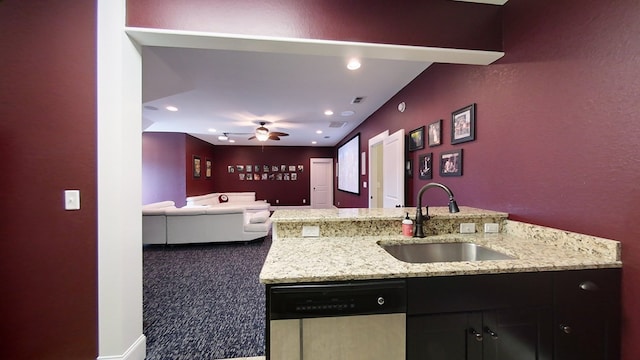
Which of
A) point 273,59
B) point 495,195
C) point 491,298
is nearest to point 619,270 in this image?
point 491,298

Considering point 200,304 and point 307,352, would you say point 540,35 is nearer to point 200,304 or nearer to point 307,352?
point 307,352

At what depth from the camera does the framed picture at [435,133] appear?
8.18 ft

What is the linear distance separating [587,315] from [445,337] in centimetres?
70

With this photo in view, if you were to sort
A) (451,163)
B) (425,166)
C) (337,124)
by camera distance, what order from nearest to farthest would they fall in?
(451,163), (425,166), (337,124)

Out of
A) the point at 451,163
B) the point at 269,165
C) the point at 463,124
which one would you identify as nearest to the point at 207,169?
the point at 269,165

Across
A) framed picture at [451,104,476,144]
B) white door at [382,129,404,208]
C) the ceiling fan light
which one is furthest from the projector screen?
framed picture at [451,104,476,144]

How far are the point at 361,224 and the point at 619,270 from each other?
1229 millimetres

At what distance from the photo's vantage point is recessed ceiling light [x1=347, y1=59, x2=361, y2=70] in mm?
2469

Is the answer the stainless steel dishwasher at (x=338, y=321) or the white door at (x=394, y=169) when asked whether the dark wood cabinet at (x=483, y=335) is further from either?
the white door at (x=394, y=169)

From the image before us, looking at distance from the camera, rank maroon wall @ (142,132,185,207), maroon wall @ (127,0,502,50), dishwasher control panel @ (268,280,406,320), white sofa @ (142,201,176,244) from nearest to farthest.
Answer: dishwasher control panel @ (268,280,406,320) < maroon wall @ (127,0,502,50) < white sofa @ (142,201,176,244) < maroon wall @ (142,132,185,207)

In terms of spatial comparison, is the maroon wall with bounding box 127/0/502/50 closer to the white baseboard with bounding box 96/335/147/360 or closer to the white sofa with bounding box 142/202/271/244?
the white baseboard with bounding box 96/335/147/360

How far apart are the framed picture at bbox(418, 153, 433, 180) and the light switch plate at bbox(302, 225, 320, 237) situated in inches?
69.2

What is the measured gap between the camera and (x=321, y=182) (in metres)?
9.02

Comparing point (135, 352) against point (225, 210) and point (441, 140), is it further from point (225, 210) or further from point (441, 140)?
point (441, 140)
